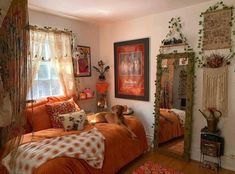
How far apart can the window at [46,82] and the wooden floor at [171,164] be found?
1.78 m

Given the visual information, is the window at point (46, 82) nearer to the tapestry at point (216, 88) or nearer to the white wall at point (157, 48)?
the white wall at point (157, 48)

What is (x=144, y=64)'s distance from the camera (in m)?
3.45

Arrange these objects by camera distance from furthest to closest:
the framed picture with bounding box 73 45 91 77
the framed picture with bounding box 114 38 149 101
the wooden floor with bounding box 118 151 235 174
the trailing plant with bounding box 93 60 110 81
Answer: the trailing plant with bounding box 93 60 110 81, the framed picture with bounding box 73 45 91 77, the framed picture with bounding box 114 38 149 101, the wooden floor with bounding box 118 151 235 174

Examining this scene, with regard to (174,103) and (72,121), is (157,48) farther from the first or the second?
(72,121)

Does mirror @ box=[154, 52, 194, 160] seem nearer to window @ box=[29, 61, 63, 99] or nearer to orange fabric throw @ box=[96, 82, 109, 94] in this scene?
→ orange fabric throw @ box=[96, 82, 109, 94]

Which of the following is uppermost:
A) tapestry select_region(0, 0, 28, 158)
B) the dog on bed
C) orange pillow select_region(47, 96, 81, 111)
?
tapestry select_region(0, 0, 28, 158)

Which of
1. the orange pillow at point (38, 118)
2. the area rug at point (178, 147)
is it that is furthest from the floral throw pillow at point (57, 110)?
the area rug at point (178, 147)

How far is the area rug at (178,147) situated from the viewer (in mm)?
3029

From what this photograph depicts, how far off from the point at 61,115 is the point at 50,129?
25 centimetres

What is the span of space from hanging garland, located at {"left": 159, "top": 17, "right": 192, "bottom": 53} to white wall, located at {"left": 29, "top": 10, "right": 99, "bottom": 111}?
5.09ft

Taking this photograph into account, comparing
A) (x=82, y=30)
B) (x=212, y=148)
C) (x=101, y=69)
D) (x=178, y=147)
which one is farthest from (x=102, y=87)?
(x=212, y=148)

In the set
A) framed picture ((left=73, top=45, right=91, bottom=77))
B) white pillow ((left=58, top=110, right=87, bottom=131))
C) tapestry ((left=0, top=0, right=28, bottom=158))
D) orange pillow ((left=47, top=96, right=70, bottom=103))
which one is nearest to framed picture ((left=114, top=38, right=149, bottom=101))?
framed picture ((left=73, top=45, right=91, bottom=77))

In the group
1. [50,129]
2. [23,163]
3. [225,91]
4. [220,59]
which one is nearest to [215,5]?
[220,59]

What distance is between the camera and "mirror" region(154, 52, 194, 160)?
2.92m
